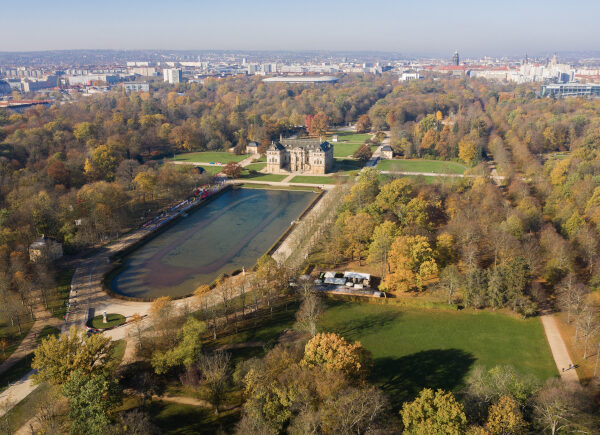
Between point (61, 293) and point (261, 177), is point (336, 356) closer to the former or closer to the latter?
point (61, 293)

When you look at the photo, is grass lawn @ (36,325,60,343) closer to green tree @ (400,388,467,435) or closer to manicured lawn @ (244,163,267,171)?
green tree @ (400,388,467,435)

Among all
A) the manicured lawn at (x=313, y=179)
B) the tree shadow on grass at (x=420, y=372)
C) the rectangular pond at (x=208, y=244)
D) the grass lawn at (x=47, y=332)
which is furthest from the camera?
the manicured lawn at (x=313, y=179)

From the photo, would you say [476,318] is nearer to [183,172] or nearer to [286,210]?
[286,210]

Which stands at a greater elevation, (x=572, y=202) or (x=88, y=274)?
(x=572, y=202)

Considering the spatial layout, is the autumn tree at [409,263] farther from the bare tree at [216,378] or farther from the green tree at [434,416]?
the bare tree at [216,378]

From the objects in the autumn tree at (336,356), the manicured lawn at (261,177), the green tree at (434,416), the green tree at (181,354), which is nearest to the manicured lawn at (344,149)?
the manicured lawn at (261,177)

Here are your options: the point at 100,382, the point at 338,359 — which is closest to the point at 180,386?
the point at 100,382
